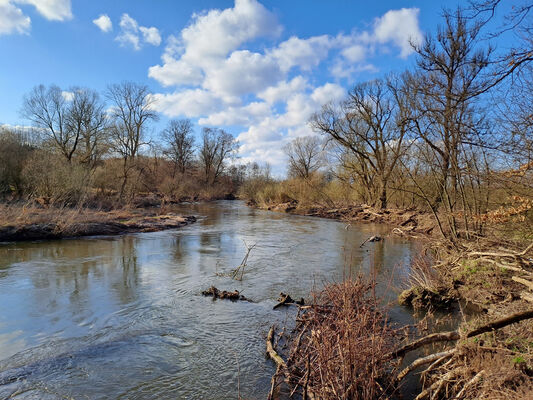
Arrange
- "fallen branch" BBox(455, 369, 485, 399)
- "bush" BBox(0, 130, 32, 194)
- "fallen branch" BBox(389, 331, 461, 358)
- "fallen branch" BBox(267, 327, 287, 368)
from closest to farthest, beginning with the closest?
"fallen branch" BBox(455, 369, 485, 399) < "fallen branch" BBox(389, 331, 461, 358) < "fallen branch" BBox(267, 327, 287, 368) < "bush" BBox(0, 130, 32, 194)

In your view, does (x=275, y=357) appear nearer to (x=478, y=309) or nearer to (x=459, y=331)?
(x=459, y=331)

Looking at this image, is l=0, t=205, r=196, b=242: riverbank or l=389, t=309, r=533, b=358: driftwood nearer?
l=389, t=309, r=533, b=358: driftwood

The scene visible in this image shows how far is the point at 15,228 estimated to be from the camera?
15.6 metres

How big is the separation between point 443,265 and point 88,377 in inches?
331

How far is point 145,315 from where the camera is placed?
7.37 metres

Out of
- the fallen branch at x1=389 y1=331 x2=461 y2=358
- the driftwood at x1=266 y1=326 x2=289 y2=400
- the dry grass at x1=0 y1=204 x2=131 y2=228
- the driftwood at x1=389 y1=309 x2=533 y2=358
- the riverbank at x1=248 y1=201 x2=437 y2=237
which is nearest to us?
the driftwood at x1=389 y1=309 x2=533 y2=358

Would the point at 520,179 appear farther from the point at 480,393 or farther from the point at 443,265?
the point at 480,393

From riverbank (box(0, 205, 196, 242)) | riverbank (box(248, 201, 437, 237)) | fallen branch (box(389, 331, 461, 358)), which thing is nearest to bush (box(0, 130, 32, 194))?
riverbank (box(0, 205, 196, 242))

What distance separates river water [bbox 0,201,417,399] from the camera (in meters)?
4.88

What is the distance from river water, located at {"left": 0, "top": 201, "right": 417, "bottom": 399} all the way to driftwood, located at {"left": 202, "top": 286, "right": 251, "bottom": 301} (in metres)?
0.28

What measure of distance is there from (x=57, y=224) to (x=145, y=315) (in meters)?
12.1

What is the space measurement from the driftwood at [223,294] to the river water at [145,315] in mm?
279

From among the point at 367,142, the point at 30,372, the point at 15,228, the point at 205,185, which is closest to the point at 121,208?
the point at 15,228

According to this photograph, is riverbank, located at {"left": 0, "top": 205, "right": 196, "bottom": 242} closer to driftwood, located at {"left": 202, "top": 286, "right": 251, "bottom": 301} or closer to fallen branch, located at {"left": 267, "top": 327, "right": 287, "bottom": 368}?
driftwood, located at {"left": 202, "top": 286, "right": 251, "bottom": 301}
